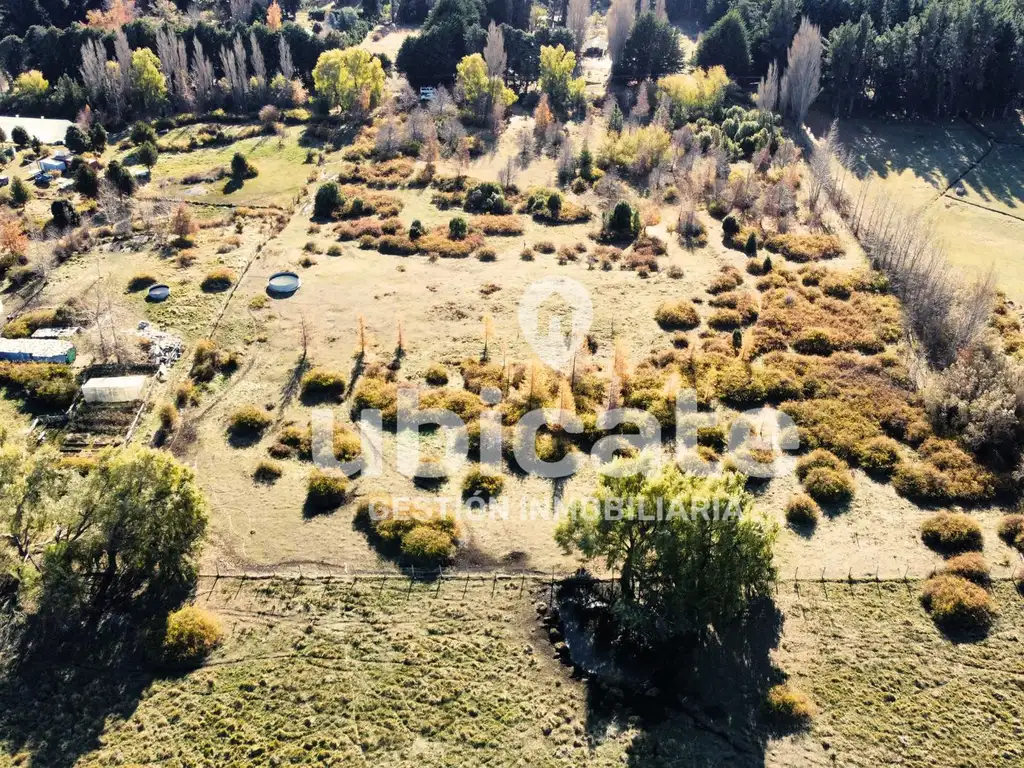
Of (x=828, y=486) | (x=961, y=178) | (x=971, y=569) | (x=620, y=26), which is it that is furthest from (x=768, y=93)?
(x=971, y=569)

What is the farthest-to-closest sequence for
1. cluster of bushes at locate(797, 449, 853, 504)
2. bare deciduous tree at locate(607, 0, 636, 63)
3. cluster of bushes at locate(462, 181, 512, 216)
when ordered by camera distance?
bare deciduous tree at locate(607, 0, 636, 63) → cluster of bushes at locate(462, 181, 512, 216) → cluster of bushes at locate(797, 449, 853, 504)

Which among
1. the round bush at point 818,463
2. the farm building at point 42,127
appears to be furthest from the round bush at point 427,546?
the farm building at point 42,127

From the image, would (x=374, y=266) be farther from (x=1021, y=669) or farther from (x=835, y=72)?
(x=835, y=72)

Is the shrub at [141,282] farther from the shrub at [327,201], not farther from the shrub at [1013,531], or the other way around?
the shrub at [1013,531]

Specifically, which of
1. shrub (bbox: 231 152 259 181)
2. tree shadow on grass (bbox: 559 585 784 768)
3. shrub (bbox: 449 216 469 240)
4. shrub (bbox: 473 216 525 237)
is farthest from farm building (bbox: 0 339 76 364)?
tree shadow on grass (bbox: 559 585 784 768)

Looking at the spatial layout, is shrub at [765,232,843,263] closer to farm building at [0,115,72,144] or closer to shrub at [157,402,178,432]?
shrub at [157,402,178,432]

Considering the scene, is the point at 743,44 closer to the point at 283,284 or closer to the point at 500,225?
the point at 500,225

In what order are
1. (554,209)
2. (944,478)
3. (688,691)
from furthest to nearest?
(554,209) < (944,478) < (688,691)
